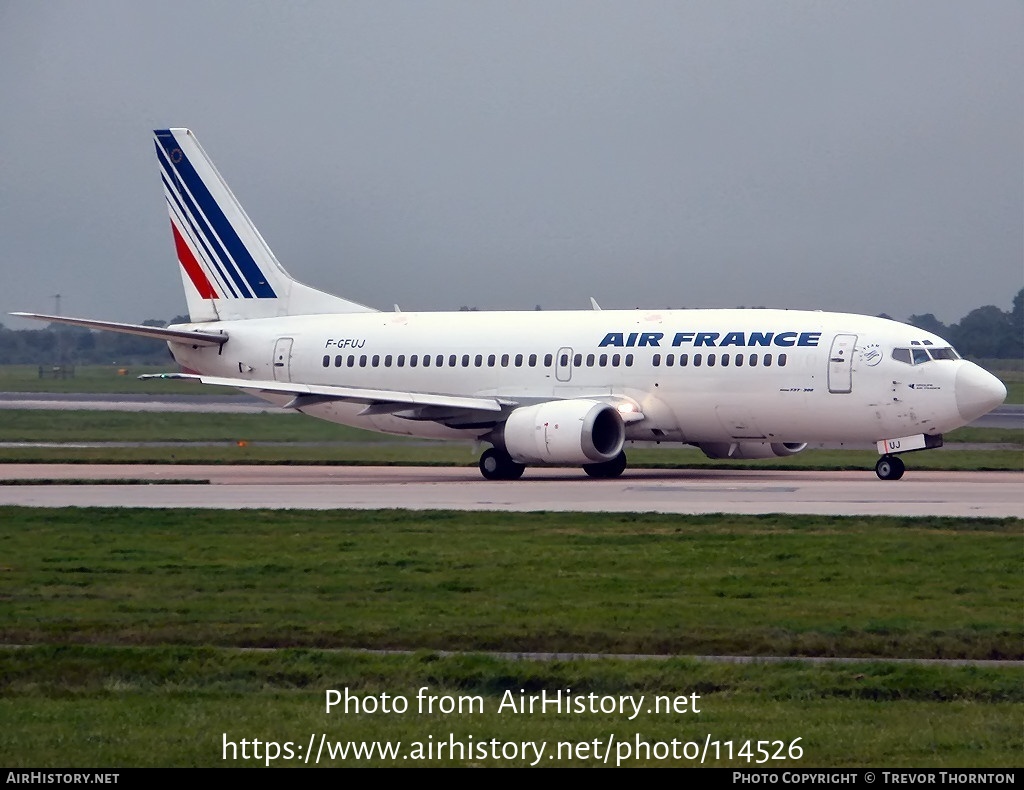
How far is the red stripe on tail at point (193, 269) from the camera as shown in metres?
44.8

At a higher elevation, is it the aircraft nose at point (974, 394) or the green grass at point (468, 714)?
the aircraft nose at point (974, 394)

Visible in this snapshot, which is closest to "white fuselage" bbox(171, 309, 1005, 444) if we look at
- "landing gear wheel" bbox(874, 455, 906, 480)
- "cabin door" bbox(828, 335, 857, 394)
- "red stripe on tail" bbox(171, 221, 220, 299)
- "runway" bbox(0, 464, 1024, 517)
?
"cabin door" bbox(828, 335, 857, 394)

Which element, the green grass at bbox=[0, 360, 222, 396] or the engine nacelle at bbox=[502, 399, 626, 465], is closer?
the engine nacelle at bbox=[502, 399, 626, 465]

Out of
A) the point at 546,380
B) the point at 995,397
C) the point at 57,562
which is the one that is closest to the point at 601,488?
the point at 546,380

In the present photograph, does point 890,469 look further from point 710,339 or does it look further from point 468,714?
point 468,714

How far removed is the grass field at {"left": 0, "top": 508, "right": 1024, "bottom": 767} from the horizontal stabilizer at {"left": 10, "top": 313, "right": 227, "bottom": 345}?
13858mm

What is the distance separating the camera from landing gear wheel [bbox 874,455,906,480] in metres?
34.6

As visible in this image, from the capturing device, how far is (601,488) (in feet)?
109

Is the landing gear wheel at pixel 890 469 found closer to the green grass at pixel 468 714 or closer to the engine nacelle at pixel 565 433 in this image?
the engine nacelle at pixel 565 433

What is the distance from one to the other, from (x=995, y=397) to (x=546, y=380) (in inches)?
402

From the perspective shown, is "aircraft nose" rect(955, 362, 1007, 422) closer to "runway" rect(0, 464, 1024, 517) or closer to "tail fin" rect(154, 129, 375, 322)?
"runway" rect(0, 464, 1024, 517)

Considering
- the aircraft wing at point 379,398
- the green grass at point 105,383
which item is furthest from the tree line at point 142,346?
the aircraft wing at point 379,398

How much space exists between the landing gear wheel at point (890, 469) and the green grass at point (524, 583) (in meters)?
10.2
